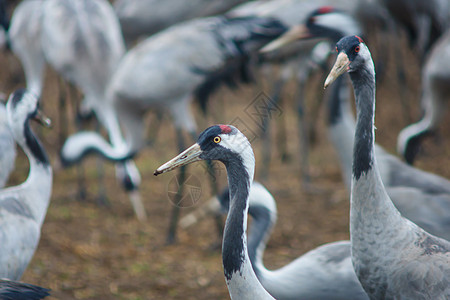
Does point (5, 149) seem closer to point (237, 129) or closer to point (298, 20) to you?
point (237, 129)

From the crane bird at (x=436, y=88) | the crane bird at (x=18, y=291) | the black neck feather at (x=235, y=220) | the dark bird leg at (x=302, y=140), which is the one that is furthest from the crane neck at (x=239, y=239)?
the dark bird leg at (x=302, y=140)

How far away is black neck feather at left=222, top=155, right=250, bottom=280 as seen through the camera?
6.70 ft

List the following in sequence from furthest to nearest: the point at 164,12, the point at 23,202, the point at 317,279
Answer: the point at 164,12, the point at 23,202, the point at 317,279

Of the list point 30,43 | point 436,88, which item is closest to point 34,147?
point 30,43

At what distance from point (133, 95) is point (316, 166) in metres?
2.61

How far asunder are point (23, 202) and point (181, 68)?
1.85 meters

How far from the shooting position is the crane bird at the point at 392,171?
10.1 feet

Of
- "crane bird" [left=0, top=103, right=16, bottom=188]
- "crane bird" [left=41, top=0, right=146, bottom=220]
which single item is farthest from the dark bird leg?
"crane bird" [left=0, top=103, right=16, bottom=188]

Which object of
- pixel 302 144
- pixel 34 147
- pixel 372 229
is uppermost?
pixel 372 229

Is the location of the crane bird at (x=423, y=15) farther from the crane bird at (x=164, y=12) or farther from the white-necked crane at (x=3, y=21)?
the white-necked crane at (x=3, y=21)

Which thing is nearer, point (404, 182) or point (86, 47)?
point (404, 182)

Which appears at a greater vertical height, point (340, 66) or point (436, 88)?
point (340, 66)

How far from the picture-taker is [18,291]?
2.42 metres

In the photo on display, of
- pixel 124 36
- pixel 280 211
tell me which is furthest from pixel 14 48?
pixel 280 211
